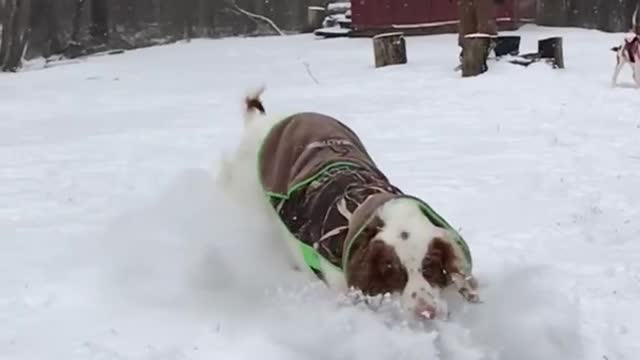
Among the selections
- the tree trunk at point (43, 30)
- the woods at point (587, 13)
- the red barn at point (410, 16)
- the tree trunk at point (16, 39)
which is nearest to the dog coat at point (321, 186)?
the tree trunk at point (16, 39)

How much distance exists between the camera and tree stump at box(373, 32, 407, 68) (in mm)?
18578

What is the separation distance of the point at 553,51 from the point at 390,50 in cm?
302

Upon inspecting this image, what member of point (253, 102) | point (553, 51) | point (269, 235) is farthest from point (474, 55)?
point (269, 235)

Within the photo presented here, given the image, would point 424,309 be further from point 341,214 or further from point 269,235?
point 269,235

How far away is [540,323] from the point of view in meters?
4.27

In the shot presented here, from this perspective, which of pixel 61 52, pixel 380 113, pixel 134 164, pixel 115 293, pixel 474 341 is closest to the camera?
pixel 474 341

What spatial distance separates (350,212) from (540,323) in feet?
2.90

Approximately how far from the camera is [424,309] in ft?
12.1

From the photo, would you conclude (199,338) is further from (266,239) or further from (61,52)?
(61,52)

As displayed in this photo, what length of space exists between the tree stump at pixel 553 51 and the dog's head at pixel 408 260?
1359 centimetres

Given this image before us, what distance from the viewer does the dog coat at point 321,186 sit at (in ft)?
13.5

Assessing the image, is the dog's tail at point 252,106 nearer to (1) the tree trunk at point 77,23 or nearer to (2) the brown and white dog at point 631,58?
(2) the brown and white dog at point 631,58

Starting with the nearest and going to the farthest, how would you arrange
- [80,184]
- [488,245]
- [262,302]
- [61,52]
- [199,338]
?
[199,338], [262,302], [488,245], [80,184], [61,52]

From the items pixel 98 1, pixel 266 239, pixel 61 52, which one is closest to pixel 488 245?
pixel 266 239
